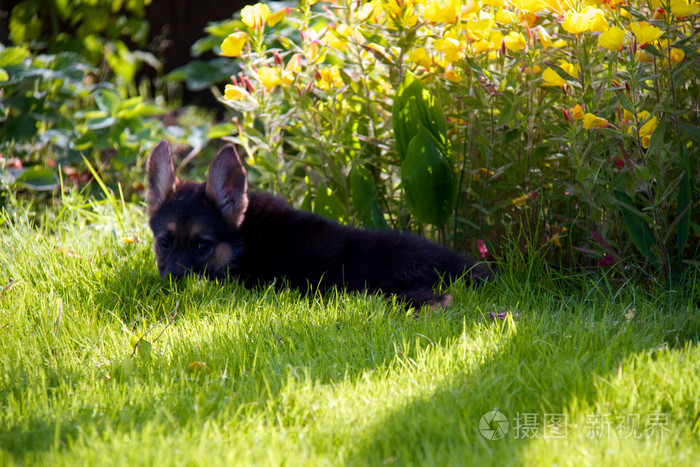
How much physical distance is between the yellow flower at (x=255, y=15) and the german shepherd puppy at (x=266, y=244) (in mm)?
775

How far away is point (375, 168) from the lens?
14.5 ft

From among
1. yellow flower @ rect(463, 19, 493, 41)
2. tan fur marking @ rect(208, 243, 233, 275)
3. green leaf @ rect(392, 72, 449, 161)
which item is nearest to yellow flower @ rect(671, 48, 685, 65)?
yellow flower @ rect(463, 19, 493, 41)

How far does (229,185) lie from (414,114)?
1157 mm

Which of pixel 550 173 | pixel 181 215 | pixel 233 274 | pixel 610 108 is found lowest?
pixel 233 274

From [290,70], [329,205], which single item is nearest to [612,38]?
[290,70]

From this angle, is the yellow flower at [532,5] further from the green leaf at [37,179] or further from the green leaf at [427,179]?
the green leaf at [37,179]

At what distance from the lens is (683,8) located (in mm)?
2961

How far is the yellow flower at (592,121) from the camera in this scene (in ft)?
10.1

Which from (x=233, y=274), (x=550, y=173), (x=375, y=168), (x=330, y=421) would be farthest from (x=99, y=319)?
(x=550, y=173)

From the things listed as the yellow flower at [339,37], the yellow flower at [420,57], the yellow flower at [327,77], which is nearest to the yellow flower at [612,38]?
the yellow flower at [420,57]

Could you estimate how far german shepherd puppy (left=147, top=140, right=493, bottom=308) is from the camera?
11.6 feet

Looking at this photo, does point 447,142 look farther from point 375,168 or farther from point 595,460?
point 595,460

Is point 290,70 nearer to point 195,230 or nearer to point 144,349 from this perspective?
point 195,230

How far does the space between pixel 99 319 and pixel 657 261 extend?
8.96 ft
